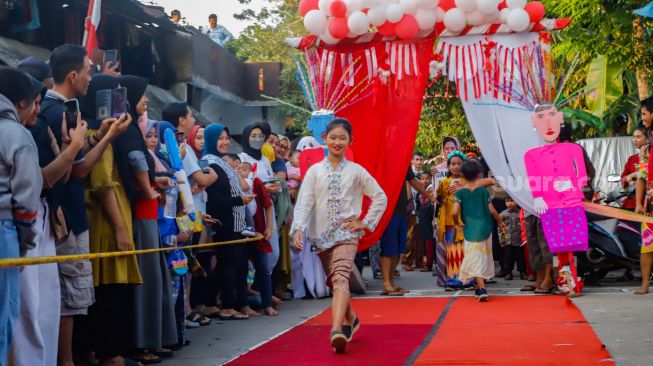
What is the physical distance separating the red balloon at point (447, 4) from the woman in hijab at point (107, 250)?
564 cm

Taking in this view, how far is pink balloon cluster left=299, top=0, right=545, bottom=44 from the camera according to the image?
10695 millimetres

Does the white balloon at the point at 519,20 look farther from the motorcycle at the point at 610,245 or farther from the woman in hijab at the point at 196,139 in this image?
the woman in hijab at the point at 196,139

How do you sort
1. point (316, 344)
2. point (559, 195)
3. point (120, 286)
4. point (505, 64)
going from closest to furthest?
point (120, 286), point (316, 344), point (559, 195), point (505, 64)

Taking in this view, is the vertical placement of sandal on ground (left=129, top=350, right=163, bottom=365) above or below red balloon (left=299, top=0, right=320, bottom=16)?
below

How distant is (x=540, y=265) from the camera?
10.3m

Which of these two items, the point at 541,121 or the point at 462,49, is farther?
the point at 462,49

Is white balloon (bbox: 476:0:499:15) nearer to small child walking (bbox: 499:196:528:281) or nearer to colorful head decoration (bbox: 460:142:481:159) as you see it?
colorful head decoration (bbox: 460:142:481:159)

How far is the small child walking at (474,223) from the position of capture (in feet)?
32.3

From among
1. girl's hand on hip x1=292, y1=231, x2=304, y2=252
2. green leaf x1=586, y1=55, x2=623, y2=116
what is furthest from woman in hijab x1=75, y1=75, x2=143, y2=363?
green leaf x1=586, y1=55, x2=623, y2=116

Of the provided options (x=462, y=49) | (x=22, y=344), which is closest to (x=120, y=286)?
(x=22, y=344)

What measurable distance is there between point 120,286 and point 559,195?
17.6 ft

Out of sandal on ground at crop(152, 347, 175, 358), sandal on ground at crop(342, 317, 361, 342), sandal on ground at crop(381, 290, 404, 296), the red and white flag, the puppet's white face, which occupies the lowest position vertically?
sandal on ground at crop(381, 290, 404, 296)

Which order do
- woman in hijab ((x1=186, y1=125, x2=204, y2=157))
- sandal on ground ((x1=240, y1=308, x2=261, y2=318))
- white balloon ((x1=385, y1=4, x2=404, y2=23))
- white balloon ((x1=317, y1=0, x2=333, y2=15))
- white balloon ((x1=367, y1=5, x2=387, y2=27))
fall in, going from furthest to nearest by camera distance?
white balloon ((x1=317, y1=0, x2=333, y2=15)) → white balloon ((x1=367, y1=5, x2=387, y2=27)) → white balloon ((x1=385, y1=4, x2=404, y2=23)) → sandal on ground ((x1=240, y1=308, x2=261, y2=318)) → woman in hijab ((x1=186, y1=125, x2=204, y2=157))

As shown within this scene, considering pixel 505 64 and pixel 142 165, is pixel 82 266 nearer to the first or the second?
pixel 142 165
